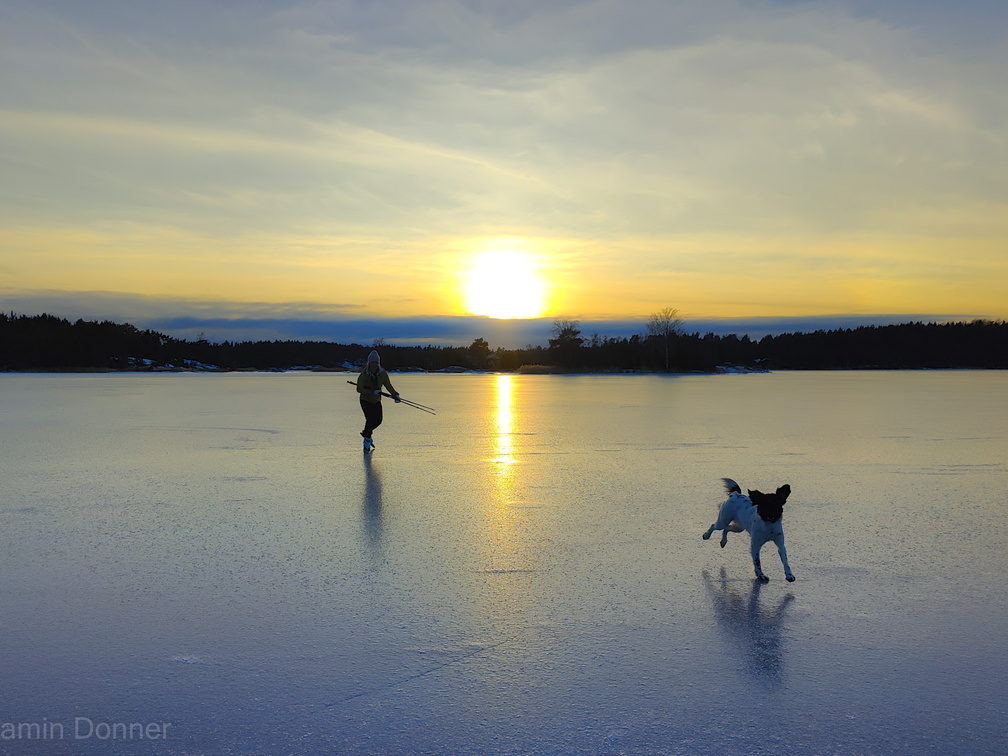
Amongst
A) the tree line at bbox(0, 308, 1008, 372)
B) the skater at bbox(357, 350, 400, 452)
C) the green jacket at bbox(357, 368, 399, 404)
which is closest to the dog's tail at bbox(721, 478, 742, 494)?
the skater at bbox(357, 350, 400, 452)

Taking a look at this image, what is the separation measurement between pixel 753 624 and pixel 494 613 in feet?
4.39

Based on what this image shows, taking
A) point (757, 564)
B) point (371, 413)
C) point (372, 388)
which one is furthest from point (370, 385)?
point (757, 564)

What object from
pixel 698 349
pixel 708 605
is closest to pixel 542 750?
pixel 708 605

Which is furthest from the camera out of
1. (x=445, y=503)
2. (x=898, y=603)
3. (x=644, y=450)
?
(x=644, y=450)

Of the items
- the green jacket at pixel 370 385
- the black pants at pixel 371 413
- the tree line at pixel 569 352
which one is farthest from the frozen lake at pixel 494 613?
the tree line at pixel 569 352

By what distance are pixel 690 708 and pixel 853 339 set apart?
14294 centimetres

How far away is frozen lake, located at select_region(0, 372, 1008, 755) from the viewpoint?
9.15ft

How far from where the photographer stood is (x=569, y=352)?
84812mm

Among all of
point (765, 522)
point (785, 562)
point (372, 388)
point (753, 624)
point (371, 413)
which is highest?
point (372, 388)

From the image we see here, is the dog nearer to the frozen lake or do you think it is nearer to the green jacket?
the frozen lake

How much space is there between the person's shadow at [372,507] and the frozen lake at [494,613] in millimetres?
44

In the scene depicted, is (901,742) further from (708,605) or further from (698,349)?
(698,349)

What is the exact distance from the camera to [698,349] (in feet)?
274

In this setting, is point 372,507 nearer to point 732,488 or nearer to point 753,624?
point 732,488
